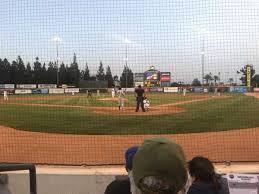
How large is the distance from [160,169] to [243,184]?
3.74 m

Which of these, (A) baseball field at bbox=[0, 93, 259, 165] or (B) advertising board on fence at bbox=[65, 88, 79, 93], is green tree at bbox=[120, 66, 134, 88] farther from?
(B) advertising board on fence at bbox=[65, 88, 79, 93]

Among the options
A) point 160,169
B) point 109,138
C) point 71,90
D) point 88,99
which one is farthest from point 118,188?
point 71,90

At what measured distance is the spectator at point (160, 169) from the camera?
5.25ft

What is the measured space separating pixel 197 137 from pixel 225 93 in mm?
29807

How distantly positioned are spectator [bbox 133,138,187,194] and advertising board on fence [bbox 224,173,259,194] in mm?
3608

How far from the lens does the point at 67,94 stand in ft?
140

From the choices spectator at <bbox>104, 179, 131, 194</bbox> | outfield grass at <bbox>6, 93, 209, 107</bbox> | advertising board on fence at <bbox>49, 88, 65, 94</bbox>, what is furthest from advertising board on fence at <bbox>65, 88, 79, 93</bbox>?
spectator at <bbox>104, 179, 131, 194</bbox>

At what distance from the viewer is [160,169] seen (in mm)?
1599

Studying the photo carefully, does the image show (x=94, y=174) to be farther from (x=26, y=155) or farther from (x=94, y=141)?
(x=94, y=141)

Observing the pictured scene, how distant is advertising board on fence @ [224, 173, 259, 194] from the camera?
5.07 meters

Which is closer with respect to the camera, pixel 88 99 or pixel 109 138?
pixel 109 138

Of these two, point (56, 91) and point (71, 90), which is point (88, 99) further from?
point (56, 91)

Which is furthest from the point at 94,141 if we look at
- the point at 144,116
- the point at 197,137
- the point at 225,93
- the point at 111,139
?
the point at 225,93

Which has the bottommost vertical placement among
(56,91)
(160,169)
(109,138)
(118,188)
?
(109,138)
